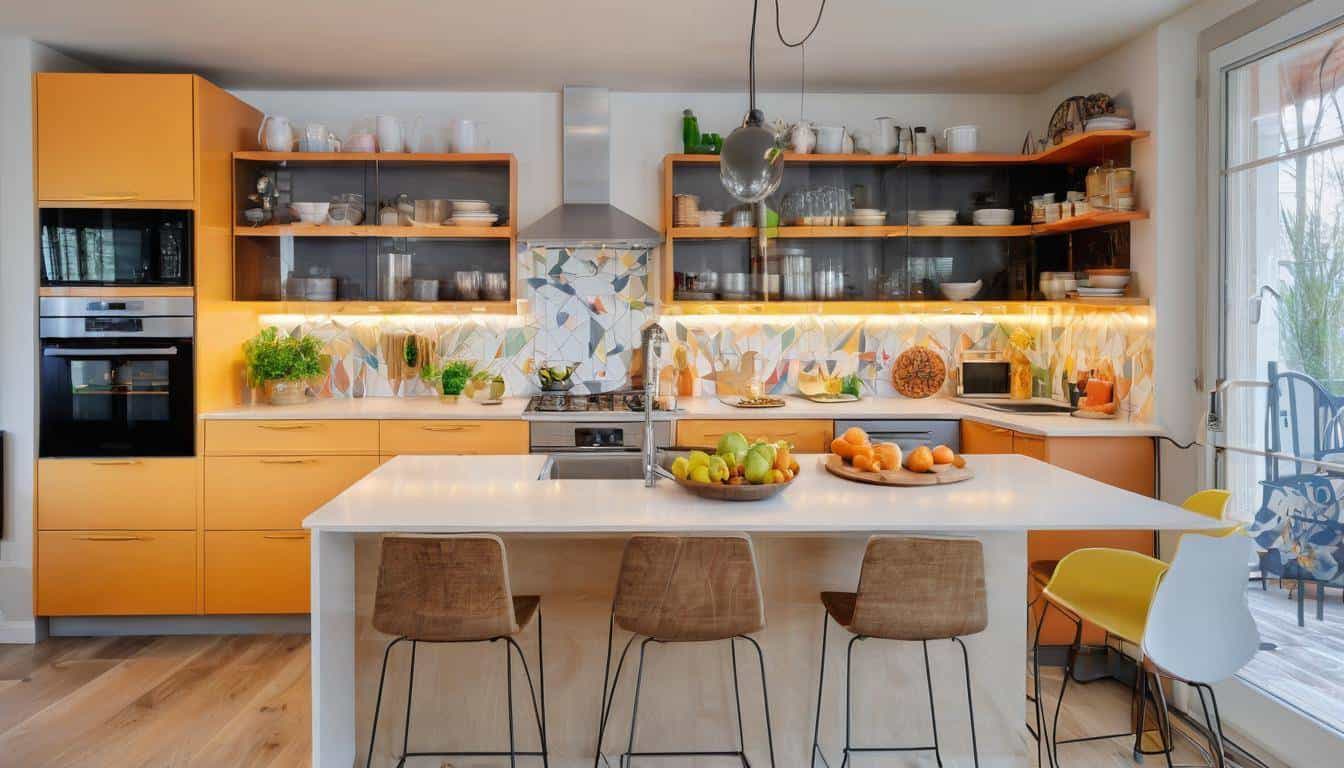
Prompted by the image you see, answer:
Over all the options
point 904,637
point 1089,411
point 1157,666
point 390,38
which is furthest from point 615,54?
point 1157,666

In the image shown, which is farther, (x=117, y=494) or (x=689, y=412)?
(x=689, y=412)

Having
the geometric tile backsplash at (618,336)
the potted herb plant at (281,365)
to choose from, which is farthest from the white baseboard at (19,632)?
the geometric tile backsplash at (618,336)

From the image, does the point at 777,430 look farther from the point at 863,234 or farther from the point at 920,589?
the point at 920,589

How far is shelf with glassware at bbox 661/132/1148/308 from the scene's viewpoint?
4723mm

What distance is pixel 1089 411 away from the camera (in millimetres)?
4203

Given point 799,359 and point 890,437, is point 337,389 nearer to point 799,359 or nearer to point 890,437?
point 799,359

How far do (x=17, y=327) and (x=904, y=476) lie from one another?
12.9ft

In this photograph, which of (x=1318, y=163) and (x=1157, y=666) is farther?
(x=1318, y=163)

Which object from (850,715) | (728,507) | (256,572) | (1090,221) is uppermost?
(1090,221)

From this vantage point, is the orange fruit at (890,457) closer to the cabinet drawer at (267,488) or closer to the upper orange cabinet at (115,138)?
the cabinet drawer at (267,488)

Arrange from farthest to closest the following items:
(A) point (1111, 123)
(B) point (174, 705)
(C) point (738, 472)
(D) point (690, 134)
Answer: (D) point (690, 134) < (A) point (1111, 123) < (B) point (174, 705) < (C) point (738, 472)

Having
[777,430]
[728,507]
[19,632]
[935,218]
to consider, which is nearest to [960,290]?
[935,218]

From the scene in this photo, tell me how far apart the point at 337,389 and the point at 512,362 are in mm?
974

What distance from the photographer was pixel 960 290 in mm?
4734
